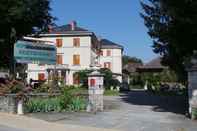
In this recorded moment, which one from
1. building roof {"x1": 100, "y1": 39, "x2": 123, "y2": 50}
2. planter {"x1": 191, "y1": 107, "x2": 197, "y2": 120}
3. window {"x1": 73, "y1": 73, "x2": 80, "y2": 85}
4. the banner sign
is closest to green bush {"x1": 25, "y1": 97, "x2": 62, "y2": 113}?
the banner sign

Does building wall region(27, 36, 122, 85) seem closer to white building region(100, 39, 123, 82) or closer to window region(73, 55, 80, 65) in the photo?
window region(73, 55, 80, 65)

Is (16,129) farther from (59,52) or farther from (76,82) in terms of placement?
(59,52)

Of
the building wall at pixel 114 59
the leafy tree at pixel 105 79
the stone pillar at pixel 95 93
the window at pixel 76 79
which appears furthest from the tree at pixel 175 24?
the building wall at pixel 114 59

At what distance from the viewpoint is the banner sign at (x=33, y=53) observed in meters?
31.6

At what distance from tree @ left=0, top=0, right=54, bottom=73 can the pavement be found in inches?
667

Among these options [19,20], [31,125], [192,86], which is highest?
[19,20]

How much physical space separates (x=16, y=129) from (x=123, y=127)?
417 cm

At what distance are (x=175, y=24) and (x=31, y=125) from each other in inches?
418

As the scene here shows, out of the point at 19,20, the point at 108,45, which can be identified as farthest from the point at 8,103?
the point at 108,45

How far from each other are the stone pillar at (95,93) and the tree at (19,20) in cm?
Answer: 1337

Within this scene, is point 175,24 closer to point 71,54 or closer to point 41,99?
point 41,99

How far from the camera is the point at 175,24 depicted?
28.0 meters

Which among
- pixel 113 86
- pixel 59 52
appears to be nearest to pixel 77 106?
pixel 113 86

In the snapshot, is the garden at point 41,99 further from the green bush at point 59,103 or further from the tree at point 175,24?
the tree at point 175,24
